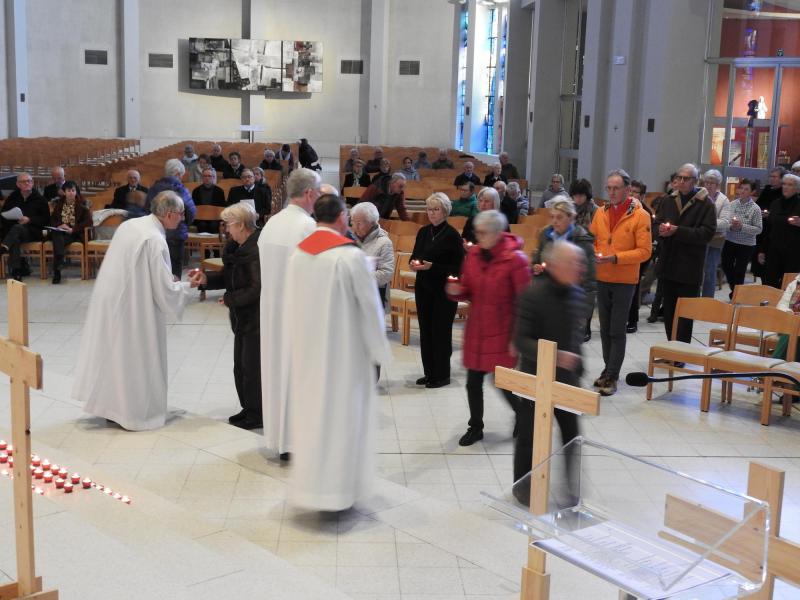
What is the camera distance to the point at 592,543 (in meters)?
3.16

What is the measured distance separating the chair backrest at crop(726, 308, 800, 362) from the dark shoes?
2.58 meters

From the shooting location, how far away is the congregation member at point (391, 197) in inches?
491

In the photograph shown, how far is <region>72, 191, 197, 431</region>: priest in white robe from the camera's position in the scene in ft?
21.7

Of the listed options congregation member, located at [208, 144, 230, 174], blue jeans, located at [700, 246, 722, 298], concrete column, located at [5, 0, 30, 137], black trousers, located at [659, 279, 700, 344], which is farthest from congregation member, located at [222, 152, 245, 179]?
concrete column, located at [5, 0, 30, 137]

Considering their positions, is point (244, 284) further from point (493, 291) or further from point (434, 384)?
point (434, 384)

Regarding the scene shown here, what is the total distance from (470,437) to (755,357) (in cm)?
260

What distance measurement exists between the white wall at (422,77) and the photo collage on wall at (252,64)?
2767mm

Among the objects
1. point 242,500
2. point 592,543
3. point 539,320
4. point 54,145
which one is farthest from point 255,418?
point 54,145

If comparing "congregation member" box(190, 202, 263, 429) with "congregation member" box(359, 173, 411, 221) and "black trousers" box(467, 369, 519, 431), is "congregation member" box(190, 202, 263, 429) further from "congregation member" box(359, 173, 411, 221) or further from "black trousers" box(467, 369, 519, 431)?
"congregation member" box(359, 173, 411, 221)

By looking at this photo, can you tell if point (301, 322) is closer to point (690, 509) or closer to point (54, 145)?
point (690, 509)

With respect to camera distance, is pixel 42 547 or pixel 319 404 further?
pixel 319 404

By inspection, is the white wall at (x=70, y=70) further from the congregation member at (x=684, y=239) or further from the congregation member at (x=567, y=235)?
the congregation member at (x=567, y=235)

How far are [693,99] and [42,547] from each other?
15564 millimetres

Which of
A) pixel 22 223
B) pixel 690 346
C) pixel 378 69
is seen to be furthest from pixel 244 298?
pixel 378 69
